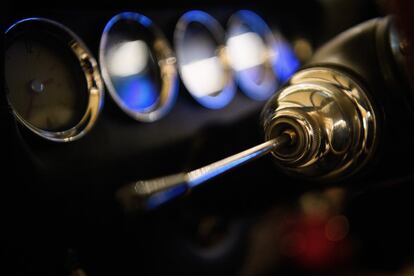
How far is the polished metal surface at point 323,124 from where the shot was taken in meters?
0.44

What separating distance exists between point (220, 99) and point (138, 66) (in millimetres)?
228

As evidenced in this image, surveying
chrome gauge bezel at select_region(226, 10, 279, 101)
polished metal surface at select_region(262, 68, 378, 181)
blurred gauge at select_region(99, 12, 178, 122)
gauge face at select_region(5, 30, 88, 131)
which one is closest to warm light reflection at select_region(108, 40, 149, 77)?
blurred gauge at select_region(99, 12, 178, 122)

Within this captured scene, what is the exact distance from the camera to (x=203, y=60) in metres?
1.04

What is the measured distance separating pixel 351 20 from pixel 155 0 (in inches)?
21.3

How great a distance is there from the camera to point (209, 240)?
86cm

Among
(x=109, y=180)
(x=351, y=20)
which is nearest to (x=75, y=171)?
(x=109, y=180)

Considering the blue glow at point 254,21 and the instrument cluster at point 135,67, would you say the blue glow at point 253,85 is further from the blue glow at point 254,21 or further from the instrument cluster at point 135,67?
the blue glow at point 254,21

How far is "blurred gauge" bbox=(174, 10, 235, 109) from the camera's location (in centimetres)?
97

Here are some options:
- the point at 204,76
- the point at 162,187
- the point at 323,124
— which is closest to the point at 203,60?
the point at 204,76

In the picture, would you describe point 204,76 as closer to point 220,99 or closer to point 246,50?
point 220,99

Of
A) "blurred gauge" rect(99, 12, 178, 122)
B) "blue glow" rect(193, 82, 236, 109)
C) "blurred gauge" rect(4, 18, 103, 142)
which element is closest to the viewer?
"blurred gauge" rect(4, 18, 103, 142)

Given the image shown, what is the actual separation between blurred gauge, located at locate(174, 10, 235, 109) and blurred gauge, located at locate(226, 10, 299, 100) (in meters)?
0.04

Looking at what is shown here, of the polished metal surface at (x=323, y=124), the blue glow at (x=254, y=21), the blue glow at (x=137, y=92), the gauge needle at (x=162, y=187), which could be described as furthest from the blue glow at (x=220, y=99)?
the gauge needle at (x=162, y=187)

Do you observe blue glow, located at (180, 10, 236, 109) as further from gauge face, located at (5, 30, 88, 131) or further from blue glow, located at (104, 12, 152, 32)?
gauge face, located at (5, 30, 88, 131)
